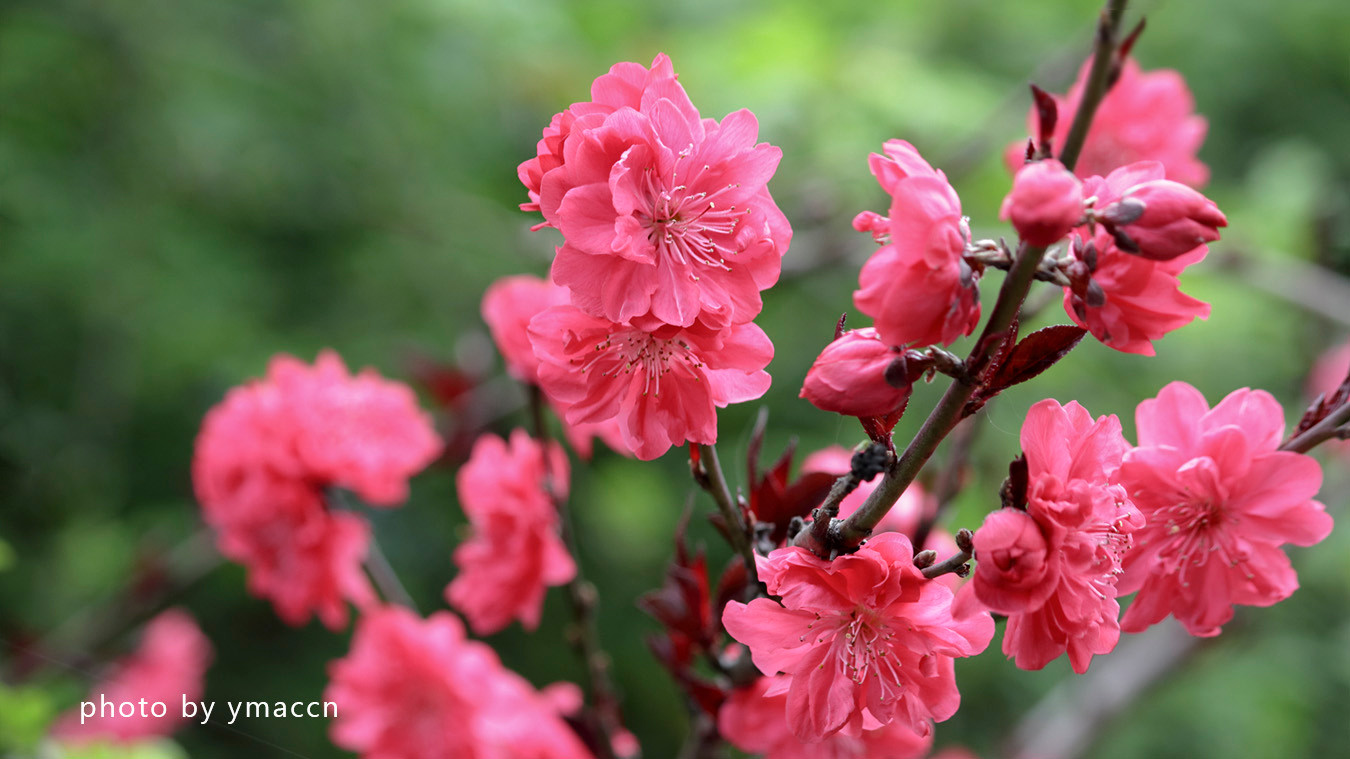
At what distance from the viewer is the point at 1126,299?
54cm

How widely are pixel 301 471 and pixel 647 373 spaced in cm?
69

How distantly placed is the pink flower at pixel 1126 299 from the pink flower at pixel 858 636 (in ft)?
0.57

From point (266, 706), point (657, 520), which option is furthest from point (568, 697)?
point (657, 520)

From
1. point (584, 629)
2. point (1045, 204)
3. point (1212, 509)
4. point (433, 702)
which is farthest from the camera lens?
point (433, 702)

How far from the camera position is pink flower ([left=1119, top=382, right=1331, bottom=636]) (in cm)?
65

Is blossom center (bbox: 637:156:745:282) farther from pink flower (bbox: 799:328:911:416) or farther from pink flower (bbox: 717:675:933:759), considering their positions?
pink flower (bbox: 717:675:933:759)

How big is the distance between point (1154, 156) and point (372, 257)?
184 cm

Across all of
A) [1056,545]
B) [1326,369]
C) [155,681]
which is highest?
[1056,545]

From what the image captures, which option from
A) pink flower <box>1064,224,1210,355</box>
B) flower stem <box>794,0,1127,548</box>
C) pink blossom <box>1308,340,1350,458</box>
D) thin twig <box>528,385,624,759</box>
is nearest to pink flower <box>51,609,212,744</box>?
thin twig <box>528,385,624,759</box>

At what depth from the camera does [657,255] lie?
56 cm

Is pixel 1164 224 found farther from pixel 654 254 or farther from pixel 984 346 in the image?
pixel 654 254

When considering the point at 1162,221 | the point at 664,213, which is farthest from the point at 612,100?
the point at 1162,221

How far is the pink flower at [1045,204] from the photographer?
0.46 metres

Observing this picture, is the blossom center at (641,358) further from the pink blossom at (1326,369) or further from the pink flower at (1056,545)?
the pink blossom at (1326,369)
